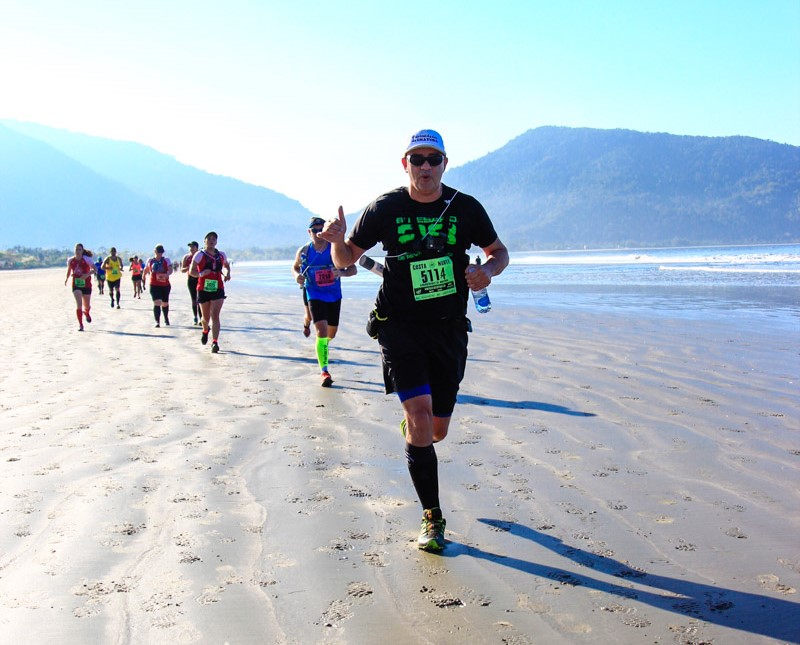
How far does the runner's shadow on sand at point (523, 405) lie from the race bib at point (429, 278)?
3208mm

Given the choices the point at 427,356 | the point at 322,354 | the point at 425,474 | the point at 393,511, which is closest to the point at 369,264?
the point at 427,356

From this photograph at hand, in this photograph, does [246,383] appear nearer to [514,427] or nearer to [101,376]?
[101,376]

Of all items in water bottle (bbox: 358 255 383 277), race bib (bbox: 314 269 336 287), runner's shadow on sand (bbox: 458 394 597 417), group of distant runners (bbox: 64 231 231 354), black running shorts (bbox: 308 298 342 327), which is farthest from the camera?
group of distant runners (bbox: 64 231 231 354)

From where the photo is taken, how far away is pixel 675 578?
10.7ft

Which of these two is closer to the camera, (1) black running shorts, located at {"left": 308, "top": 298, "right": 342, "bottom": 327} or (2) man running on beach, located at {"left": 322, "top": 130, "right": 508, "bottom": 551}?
(2) man running on beach, located at {"left": 322, "top": 130, "right": 508, "bottom": 551}

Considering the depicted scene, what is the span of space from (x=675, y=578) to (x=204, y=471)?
10.1 feet

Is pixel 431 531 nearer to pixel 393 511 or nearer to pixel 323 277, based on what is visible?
pixel 393 511

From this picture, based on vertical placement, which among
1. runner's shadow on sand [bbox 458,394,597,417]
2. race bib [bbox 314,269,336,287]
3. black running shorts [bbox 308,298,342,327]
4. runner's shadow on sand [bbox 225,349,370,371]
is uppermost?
race bib [bbox 314,269,336,287]

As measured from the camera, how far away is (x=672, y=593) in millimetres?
3105

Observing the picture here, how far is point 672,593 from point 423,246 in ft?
6.56

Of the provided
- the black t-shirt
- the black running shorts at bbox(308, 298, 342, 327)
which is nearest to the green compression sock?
the black running shorts at bbox(308, 298, 342, 327)

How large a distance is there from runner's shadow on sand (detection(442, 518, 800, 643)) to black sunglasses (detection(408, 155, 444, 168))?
1.96 metres

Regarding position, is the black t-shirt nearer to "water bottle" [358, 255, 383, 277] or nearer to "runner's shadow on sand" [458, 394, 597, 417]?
"water bottle" [358, 255, 383, 277]

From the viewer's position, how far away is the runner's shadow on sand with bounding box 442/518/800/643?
2.85 metres
